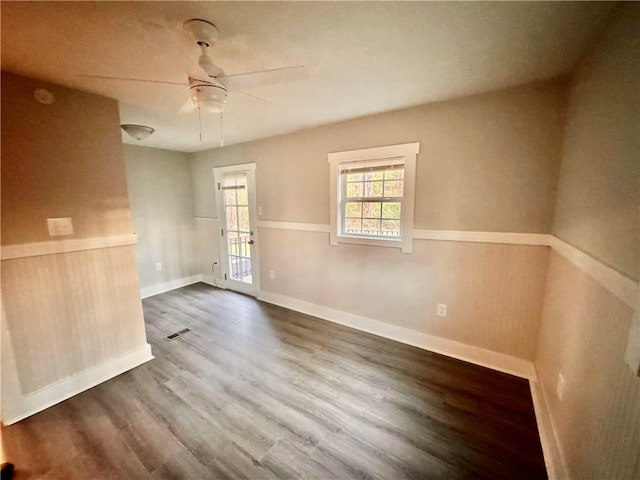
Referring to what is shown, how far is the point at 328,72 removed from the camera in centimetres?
171

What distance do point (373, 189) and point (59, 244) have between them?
2.76m

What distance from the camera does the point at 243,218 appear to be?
4.05m

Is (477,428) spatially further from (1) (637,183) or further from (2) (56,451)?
(2) (56,451)

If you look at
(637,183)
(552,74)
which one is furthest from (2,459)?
(552,74)

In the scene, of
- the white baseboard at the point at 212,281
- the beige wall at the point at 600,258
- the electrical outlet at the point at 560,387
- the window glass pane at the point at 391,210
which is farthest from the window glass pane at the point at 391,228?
the white baseboard at the point at 212,281

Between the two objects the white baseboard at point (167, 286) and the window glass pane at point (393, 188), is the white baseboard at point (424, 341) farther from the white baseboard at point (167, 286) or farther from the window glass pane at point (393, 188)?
the white baseboard at point (167, 286)

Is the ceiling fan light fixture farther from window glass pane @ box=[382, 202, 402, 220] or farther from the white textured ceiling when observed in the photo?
window glass pane @ box=[382, 202, 402, 220]

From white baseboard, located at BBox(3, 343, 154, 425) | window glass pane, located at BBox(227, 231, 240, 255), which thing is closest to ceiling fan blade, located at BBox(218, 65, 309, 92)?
white baseboard, located at BBox(3, 343, 154, 425)

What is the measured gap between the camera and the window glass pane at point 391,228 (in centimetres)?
268

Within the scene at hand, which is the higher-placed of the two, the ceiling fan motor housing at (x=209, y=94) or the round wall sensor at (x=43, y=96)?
the round wall sensor at (x=43, y=96)

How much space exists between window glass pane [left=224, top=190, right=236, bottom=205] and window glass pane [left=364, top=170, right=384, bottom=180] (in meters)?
2.30

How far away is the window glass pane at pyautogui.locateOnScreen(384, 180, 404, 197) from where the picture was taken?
2.60 meters

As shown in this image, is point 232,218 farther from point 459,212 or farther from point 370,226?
point 459,212

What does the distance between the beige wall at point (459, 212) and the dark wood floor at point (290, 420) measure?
0.46 m
